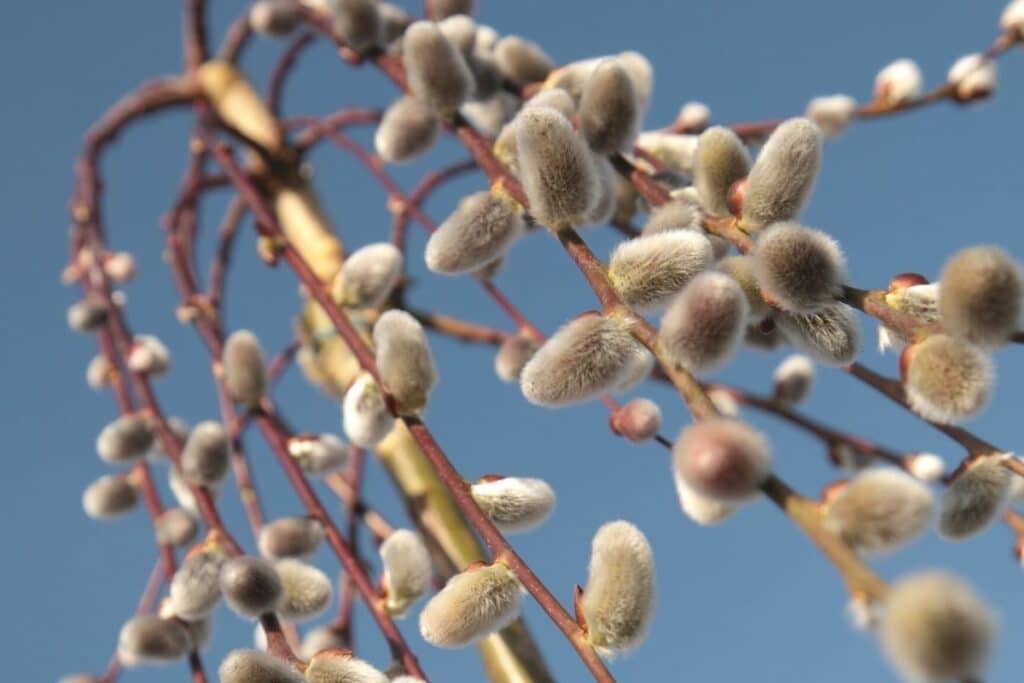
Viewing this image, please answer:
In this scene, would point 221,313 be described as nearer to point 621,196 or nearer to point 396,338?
point 621,196

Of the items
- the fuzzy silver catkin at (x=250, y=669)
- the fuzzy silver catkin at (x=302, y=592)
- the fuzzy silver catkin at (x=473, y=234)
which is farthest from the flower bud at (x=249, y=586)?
the fuzzy silver catkin at (x=473, y=234)

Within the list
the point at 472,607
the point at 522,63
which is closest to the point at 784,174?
the point at 472,607

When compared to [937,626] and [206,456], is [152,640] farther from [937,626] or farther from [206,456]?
[937,626]

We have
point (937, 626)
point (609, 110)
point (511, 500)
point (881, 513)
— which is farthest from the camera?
point (609, 110)

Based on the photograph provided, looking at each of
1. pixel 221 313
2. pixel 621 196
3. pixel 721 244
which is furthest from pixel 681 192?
pixel 221 313

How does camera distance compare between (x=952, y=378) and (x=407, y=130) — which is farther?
(x=407, y=130)

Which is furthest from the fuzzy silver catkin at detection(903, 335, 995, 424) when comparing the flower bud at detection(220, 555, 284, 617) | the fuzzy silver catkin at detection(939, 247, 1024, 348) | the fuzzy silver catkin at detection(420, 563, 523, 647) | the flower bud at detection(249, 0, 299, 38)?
the flower bud at detection(249, 0, 299, 38)

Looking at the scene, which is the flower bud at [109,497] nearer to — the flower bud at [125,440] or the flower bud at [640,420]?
the flower bud at [125,440]
